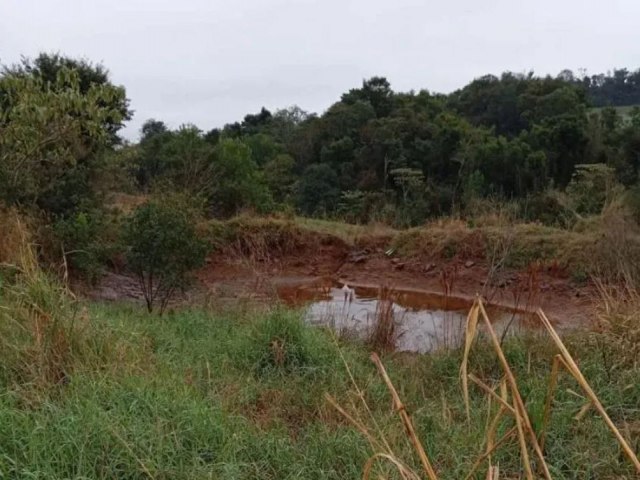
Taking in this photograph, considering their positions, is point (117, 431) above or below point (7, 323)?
below

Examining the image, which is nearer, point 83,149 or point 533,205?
point 83,149

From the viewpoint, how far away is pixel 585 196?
12945 mm

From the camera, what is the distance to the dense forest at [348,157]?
23.0ft

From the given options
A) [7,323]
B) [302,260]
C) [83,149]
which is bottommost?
[302,260]

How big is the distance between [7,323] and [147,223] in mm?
2810

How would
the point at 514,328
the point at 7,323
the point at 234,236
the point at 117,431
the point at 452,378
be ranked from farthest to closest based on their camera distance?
the point at 234,236
the point at 514,328
the point at 452,378
the point at 7,323
the point at 117,431

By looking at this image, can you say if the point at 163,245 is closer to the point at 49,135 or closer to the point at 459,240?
the point at 49,135

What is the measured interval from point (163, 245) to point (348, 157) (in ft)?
49.6

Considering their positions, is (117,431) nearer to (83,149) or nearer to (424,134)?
(83,149)

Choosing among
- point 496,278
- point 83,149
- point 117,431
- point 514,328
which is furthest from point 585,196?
point 117,431

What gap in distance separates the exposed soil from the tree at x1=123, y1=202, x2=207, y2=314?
1.19 m

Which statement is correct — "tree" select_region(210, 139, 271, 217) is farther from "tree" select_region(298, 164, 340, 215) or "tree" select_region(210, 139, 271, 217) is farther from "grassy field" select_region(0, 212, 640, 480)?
"grassy field" select_region(0, 212, 640, 480)

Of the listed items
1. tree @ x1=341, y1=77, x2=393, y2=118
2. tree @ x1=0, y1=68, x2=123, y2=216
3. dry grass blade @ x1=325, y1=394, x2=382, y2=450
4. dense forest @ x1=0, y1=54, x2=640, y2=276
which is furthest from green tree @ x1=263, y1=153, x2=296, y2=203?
dry grass blade @ x1=325, y1=394, x2=382, y2=450

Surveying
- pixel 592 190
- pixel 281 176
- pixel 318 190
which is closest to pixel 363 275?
pixel 592 190
